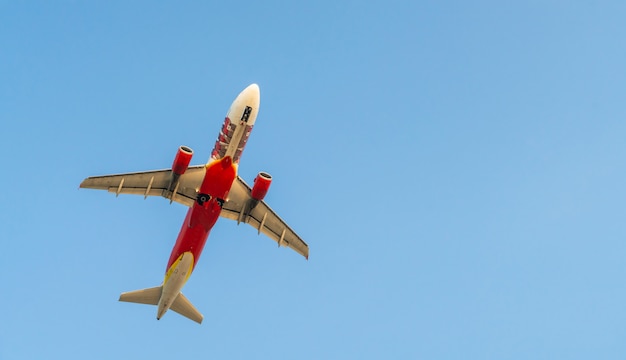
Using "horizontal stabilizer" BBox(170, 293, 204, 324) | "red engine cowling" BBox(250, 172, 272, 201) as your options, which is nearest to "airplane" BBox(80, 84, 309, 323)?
"red engine cowling" BBox(250, 172, 272, 201)

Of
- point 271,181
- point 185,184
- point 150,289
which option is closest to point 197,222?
point 185,184

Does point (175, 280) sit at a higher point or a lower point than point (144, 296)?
higher

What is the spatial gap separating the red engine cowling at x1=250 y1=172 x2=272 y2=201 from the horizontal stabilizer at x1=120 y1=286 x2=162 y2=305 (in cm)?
1278

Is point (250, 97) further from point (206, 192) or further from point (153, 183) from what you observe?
point (153, 183)

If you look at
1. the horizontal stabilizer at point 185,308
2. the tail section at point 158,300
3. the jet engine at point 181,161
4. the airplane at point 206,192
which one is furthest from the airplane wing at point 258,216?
the horizontal stabilizer at point 185,308

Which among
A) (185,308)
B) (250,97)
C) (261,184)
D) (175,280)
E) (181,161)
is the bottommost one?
(185,308)

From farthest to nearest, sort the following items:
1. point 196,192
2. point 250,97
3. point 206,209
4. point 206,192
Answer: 1. point 196,192
2. point 206,209
3. point 206,192
4. point 250,97

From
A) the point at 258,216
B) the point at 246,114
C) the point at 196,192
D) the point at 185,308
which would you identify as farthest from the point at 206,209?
the point at 185,308

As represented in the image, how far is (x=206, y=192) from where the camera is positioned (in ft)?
164

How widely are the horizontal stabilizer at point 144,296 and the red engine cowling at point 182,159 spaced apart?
41.5 ft

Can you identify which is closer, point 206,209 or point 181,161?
point 181,161

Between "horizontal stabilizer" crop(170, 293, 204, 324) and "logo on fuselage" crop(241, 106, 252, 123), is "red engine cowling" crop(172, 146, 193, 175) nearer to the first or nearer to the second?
"logo on fuselage" crop(241, 106, 252, 123)

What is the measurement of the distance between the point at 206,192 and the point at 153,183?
4.97 m

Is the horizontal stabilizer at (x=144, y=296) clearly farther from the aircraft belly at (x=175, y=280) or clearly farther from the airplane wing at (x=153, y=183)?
the airplane wing at (x=153, y=183)
